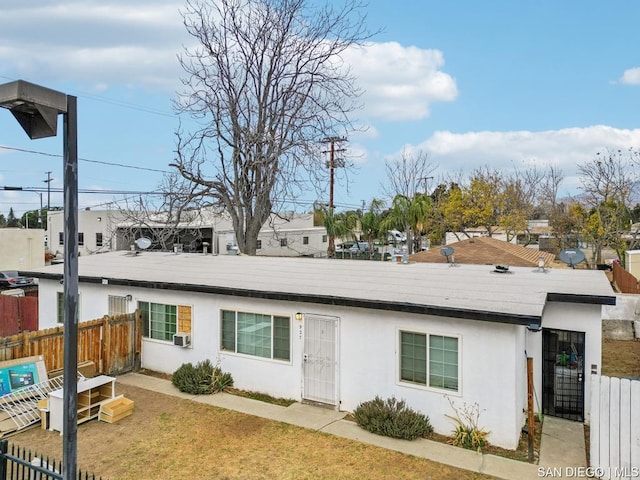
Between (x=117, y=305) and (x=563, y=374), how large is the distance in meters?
11.7

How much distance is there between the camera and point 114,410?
367 inches

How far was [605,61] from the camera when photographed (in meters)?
18.3

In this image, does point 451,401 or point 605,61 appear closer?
point 451,401

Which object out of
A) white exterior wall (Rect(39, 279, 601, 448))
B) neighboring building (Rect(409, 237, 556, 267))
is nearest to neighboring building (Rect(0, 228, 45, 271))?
white exterior wall (Rect(39, 279, 601, 448))

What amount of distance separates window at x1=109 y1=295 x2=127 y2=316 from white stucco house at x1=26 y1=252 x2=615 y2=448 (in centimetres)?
27

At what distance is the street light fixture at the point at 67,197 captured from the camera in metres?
4.09

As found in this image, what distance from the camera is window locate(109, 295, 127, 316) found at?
1344cm

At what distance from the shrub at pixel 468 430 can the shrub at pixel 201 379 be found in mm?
5426

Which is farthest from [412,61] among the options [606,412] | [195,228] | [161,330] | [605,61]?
[195,228]

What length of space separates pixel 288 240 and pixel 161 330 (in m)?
33.1

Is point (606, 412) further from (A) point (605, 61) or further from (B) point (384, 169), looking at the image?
(B) point (384, 169)

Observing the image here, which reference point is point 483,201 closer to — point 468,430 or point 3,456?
point 468,430

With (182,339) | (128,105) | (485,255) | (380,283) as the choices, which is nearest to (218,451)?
(182,339)

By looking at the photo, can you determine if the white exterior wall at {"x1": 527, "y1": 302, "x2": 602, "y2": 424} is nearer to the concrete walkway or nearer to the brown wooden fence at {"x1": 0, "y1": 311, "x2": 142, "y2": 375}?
the concrete walkway
